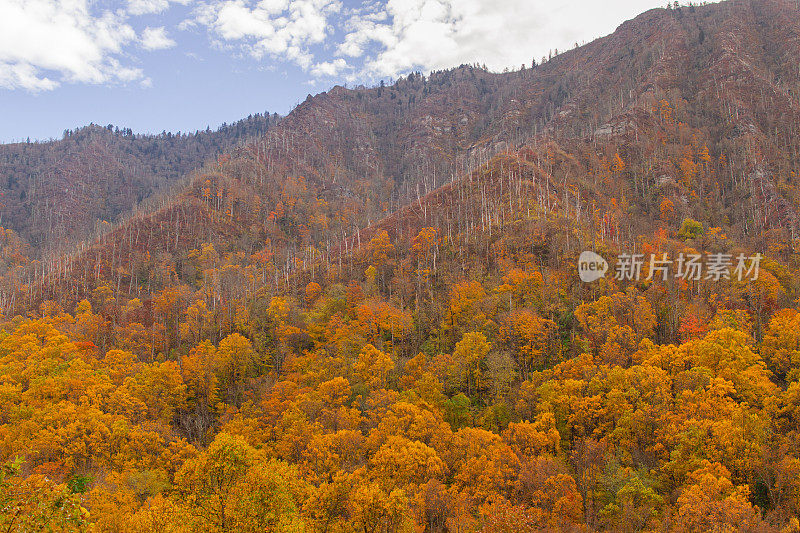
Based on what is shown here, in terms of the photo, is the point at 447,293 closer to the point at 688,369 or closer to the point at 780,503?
the point at 688,369

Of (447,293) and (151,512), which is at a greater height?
(447,293)

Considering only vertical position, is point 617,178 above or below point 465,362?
above

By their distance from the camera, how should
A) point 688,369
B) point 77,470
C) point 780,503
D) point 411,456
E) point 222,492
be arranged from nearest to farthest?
point 222,492 → point 780,503 → point 411,456 → point 77,470 → point 688,369

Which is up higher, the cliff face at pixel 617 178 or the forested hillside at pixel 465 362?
the cliff face at pixel 617 178

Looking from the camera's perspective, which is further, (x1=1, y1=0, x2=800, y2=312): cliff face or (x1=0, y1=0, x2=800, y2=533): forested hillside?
(x1=1, y1=0, x2=800, y2=312): cliff face

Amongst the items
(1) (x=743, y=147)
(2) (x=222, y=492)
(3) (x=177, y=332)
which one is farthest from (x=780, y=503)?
(1) (x=743, y=147)

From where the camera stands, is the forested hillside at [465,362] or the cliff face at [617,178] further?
the cliff face at [617,178]

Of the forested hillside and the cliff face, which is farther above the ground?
the cliff face

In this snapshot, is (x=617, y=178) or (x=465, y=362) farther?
(x=617, y=178)
